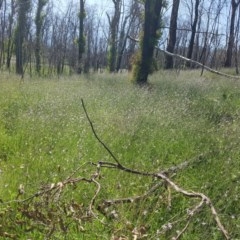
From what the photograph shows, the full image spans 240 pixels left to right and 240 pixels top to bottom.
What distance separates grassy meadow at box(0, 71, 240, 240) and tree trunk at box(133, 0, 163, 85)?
7211 millimetres

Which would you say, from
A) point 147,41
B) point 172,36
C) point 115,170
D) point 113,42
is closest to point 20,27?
point 113,42

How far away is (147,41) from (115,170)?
12.1m

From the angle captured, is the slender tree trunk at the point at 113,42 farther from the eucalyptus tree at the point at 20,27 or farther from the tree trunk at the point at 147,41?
the tree trunk at the point at 147,41

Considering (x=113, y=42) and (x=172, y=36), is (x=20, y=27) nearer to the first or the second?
(x=113, y=42)

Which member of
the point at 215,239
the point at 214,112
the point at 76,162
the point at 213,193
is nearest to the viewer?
the point at 215,239

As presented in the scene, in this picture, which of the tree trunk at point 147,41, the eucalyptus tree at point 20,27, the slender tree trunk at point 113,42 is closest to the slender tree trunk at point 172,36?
the tree trunk at point 147,41

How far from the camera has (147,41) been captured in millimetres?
15188

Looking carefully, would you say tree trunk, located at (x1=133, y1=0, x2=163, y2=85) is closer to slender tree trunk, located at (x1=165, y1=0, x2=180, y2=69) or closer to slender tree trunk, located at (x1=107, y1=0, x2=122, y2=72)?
slender tree trunk, located at (x1=165, y1=0, x2=180, y2=69)

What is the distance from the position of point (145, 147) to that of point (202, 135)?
3.49ft

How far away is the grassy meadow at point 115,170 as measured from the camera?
83.0 inches

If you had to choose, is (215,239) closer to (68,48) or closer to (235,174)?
(235,174)

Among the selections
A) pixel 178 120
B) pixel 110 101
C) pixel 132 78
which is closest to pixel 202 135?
pixel 178 120

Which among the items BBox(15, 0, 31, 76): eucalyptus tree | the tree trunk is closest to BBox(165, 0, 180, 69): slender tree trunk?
the tree trunk

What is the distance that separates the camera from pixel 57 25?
50062 mm
